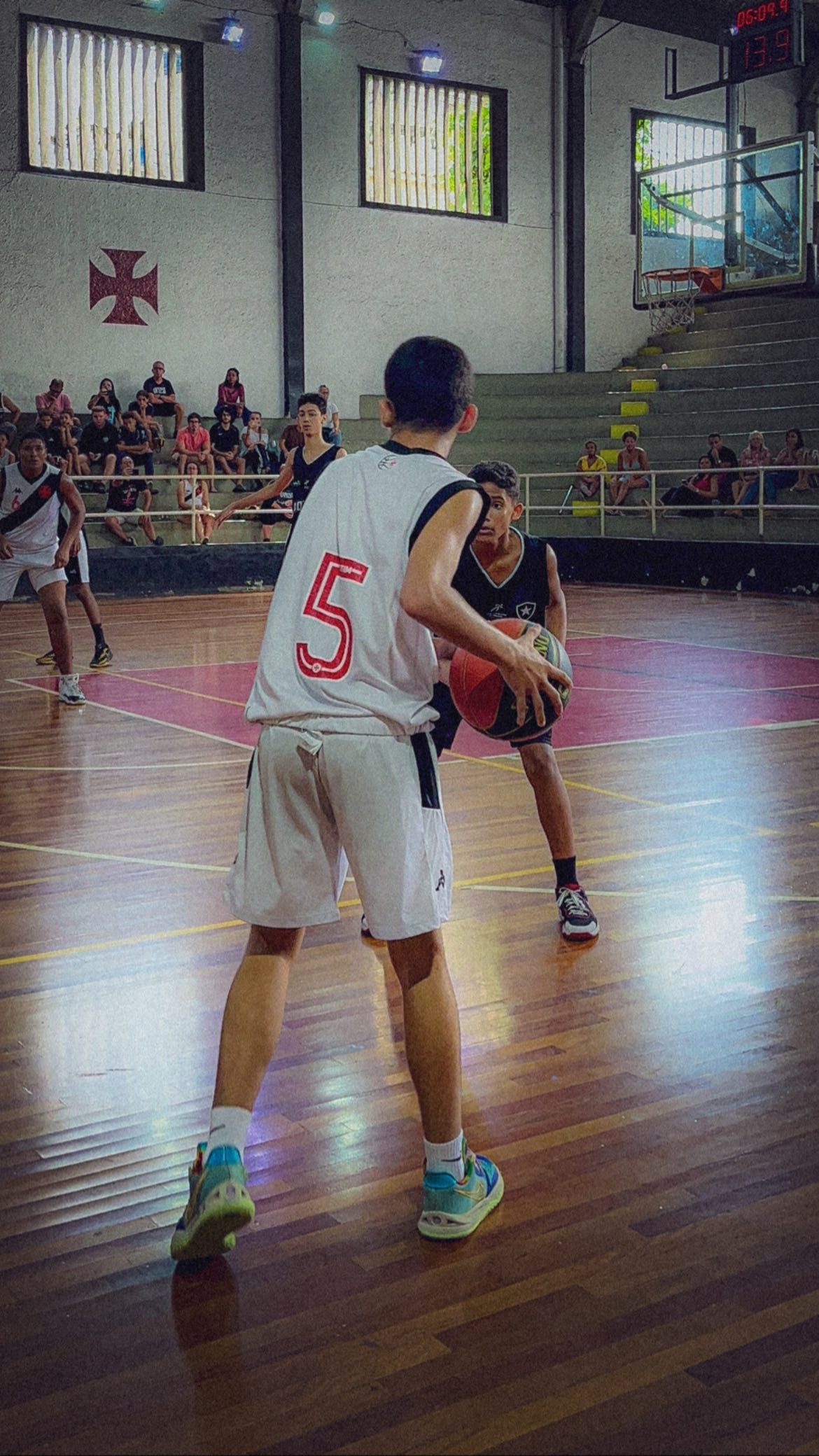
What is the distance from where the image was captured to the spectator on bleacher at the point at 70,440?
634 inches

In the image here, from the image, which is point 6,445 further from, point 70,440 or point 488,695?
point 488,695

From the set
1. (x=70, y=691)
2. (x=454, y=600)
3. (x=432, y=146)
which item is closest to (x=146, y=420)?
(x=432, y=146)

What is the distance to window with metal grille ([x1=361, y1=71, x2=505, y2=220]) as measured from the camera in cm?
2038

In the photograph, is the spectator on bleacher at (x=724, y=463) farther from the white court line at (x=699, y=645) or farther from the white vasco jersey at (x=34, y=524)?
the white vasco jersey at (x=34, y=524)

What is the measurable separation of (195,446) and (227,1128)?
612 inches

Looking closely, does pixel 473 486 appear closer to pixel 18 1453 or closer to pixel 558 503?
pixel 18 1453

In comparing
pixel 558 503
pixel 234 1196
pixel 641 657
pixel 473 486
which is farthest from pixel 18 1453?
pixel 558 503

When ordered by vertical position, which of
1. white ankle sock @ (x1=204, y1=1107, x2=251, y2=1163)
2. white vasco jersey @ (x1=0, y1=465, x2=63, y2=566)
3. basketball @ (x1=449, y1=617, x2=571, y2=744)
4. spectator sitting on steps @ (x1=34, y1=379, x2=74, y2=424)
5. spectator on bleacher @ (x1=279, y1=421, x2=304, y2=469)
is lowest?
white ankle sock @ (x1=204, y1=1107, x2=251, y2=1163)

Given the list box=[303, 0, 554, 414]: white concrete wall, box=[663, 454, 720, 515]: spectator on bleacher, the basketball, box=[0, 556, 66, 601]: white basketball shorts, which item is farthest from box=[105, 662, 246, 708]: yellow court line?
box=[303, 0, 554, 414]: white concrete wall

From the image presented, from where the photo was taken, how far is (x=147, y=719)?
8.34m

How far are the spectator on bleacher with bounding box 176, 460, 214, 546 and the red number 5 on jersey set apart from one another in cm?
1417

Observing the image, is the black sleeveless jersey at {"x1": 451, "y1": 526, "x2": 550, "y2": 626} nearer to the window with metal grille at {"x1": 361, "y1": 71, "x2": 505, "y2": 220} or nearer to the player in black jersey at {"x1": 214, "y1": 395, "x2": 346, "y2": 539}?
the player in black jersey at {"x1": 214, "y1": 395, "x2": 346, "y2": 539}

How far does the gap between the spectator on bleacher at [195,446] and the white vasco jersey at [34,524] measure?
28.3 feet

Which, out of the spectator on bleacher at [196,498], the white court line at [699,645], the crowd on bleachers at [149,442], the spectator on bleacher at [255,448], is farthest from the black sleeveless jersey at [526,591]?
the spectator on bleacher at [255,448]
